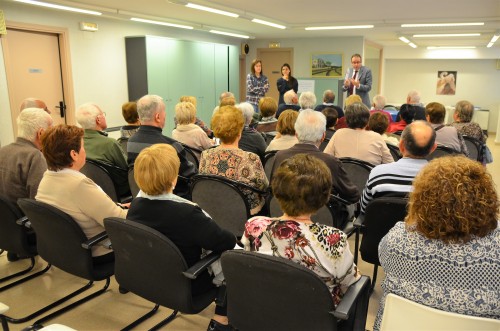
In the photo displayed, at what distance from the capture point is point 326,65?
11164 mm

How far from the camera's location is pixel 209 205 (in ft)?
9.02

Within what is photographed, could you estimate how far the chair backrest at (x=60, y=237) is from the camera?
2.05m

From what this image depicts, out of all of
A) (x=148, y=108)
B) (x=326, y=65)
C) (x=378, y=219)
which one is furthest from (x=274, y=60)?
(x=378, y=219)

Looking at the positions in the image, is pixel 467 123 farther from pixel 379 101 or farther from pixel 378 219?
pixel 378 219

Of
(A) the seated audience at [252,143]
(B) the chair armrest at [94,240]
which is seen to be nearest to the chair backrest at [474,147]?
(A) the seated audience at [252,143]

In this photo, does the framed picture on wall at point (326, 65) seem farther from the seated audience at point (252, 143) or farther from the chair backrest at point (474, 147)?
the seated audience at point (252, 143)

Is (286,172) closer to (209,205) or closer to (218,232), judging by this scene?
(218,232)

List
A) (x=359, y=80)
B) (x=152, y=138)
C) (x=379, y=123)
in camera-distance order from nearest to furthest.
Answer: (x=152, y=138)
(x=379, y=123)
(x=359, y=80)

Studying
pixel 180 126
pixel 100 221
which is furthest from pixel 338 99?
pixel 100 221

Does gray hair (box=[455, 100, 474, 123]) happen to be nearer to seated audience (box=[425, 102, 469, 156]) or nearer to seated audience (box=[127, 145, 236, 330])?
seated audience (box=[425, 102, 469, 156])

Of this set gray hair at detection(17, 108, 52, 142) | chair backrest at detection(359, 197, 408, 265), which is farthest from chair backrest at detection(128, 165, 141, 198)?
chair backrest at detection(359, 197, 408, 265)

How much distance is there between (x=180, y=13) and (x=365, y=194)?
19.2ft

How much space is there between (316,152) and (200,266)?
1.21 m

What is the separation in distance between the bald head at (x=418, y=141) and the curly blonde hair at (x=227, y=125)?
3.66 ft
